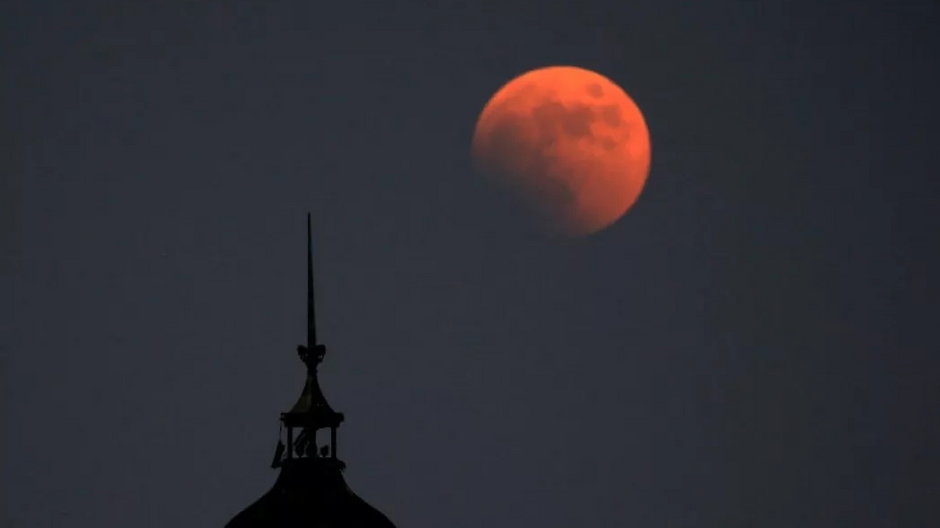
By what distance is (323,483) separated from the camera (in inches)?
6398

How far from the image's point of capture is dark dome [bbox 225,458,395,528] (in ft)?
528

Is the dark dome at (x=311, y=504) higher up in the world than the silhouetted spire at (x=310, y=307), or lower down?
lower down

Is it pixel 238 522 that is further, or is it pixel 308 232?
pixel 308 232

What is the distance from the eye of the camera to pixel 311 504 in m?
162

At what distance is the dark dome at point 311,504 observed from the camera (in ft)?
528

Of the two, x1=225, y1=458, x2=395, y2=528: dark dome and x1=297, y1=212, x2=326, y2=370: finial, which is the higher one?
x1=297, y1=212, x2=326, y2=370: finial

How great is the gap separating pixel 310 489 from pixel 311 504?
0.96 m

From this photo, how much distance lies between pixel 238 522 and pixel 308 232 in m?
18.3

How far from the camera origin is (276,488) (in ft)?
537

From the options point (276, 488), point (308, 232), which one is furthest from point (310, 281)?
point (276, 488)

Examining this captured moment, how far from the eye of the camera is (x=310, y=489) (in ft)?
533

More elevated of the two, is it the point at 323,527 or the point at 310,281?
the point at 310,281

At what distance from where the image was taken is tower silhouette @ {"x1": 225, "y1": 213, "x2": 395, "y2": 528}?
6344 inches

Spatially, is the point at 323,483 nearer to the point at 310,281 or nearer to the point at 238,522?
the point at 238,522
